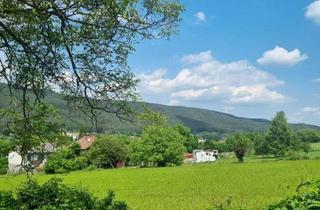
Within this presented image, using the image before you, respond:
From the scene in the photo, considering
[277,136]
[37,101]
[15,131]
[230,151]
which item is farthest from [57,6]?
[230,151]

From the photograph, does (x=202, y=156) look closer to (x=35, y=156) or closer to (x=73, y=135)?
(x=35, y=156)

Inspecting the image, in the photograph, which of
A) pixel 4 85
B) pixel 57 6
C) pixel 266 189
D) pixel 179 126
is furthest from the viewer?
pixel 179 126

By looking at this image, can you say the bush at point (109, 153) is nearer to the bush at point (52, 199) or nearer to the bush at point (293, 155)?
the bush at point (293, 155)

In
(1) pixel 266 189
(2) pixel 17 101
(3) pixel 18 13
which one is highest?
(3) pixel 18 13

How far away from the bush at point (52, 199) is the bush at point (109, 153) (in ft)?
268

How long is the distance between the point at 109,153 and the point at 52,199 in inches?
3616

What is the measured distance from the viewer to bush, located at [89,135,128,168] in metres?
95.1

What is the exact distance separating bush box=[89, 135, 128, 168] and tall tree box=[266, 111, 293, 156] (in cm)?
4433

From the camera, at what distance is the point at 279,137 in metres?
133

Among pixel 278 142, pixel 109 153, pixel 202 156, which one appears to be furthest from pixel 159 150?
pixel 278 142

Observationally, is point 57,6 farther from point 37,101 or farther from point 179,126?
point 179,126

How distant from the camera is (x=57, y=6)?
8.87 m

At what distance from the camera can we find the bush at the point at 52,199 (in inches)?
392

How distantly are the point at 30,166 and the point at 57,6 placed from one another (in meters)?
3.94
